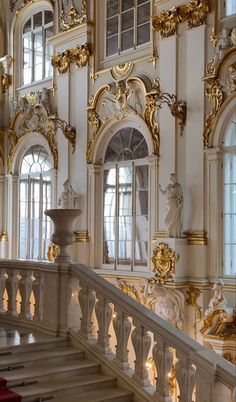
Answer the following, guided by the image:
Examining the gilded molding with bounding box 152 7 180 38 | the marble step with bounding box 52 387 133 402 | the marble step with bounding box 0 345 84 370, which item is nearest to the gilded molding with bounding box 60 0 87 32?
the gilded molding with bounding box 152 7 180 38

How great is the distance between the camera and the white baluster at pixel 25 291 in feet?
21.6

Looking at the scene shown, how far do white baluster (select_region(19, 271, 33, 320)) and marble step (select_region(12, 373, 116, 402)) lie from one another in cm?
132

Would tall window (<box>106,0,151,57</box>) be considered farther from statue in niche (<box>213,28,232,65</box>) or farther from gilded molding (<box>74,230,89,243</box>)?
gilded molding (<box>74,230,89,243</box>)


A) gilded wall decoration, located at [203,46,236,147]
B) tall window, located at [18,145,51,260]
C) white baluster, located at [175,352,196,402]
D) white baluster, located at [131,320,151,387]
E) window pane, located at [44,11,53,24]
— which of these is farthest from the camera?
window pane, located at [44,11,53,24]

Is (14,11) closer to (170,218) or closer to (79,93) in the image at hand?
(79,93)

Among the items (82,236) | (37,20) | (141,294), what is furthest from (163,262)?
(37,20)

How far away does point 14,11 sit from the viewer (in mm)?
14969

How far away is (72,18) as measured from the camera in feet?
42.9

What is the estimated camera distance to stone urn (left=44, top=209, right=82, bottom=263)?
625 centimetres

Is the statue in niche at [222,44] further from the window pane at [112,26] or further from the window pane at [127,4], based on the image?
the window pane at [112,26]

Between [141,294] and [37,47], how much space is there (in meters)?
6.52

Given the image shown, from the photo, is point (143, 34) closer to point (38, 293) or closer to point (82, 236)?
point (82, 236)

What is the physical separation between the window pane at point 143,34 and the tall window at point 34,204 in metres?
3.54

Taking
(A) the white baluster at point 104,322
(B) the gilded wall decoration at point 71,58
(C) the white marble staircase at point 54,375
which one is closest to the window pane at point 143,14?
(B) the gilded wall decoration at point 71,58
